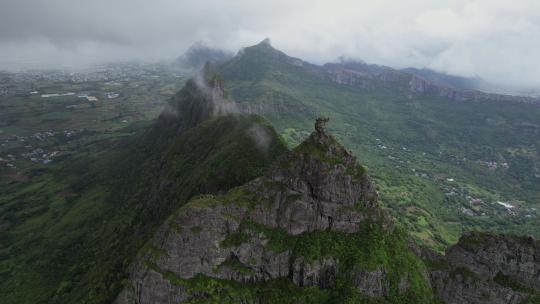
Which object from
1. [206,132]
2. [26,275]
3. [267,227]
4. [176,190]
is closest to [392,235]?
[267,227]

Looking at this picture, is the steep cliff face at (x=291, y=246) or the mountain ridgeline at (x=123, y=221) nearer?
the steep cliff face at (x=291, y=246)

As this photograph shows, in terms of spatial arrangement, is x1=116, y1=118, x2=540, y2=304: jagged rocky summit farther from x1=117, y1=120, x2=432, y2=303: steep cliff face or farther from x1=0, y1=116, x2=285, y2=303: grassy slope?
x1=0, y1=116, x2=285, y2=303: grassy slope

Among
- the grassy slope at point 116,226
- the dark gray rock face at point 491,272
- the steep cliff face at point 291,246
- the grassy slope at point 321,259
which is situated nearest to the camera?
the grassy slope at point 321,259

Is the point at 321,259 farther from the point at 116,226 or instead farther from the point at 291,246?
the point at 116,226

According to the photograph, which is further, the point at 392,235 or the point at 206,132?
the point at 206,132

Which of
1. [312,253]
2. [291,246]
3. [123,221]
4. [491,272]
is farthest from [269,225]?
[123,221]

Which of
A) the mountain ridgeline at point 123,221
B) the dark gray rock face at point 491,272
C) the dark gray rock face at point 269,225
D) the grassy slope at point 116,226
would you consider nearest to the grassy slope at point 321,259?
the dark gray rock face at point 269,225

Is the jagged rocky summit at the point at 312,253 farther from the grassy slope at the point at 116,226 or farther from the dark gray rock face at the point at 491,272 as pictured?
the grassy slope at the point at 116,226

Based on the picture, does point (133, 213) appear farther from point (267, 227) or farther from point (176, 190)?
point (267, 227)
